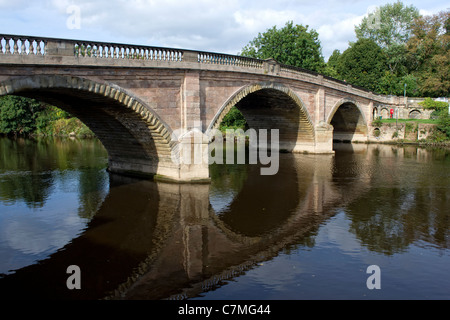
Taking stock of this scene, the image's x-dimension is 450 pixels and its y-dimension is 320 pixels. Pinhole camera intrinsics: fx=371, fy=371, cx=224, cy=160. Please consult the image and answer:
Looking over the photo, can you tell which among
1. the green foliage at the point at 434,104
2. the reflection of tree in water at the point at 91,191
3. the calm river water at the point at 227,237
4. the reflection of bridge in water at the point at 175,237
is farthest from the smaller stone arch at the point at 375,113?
the reflection of tree in water at the point at 91,191

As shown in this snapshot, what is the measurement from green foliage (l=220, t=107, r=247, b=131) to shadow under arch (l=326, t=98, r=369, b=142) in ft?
36.6

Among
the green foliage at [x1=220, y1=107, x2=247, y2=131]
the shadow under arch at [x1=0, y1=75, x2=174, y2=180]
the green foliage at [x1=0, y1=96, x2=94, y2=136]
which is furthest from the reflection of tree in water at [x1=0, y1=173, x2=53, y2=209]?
the green foliage at [x1=0, y1=96, x2=94, y2=136]

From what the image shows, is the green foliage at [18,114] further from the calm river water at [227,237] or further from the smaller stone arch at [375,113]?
the smaller stone arch at [375,113]

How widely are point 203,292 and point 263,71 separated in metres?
18.5

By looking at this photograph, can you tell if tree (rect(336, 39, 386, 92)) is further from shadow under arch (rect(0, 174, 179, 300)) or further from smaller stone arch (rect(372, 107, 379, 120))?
shadow under arch (rect(0, 174, 179, 300))

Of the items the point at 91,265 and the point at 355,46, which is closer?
the point at 91,265

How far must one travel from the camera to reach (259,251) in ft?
36.9

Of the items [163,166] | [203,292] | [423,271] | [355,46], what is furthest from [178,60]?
[355,46]

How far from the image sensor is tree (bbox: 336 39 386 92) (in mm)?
55438

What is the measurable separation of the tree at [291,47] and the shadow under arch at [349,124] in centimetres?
699

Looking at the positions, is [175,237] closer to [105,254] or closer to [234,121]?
[105,254]

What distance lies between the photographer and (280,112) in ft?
104
